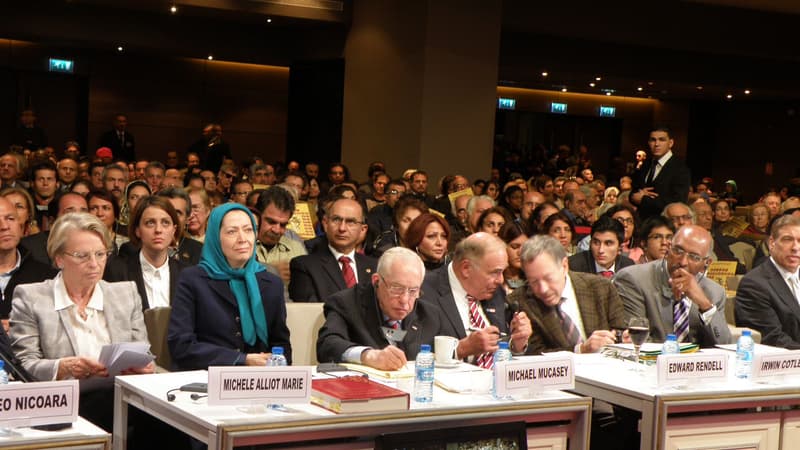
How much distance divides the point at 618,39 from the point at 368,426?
14.0m

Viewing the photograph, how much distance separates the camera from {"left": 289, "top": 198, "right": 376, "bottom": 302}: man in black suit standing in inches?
220

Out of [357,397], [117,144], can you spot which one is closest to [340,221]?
[357,397]

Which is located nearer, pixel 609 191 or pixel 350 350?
pixel 350 350

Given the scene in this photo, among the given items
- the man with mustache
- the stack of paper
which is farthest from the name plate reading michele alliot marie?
the man with mustache

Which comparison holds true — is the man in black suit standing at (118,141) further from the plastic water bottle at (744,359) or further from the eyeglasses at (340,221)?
the plastic water bottle at (744,359)

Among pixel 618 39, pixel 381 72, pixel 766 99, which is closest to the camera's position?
pixel 381 72

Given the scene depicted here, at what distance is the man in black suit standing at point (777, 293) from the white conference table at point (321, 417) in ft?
7.09

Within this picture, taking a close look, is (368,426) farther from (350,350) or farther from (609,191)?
(609,191)

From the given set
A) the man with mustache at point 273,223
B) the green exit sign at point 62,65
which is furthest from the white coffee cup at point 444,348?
the green exit sign at point 62,65

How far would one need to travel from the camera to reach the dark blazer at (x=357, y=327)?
4.03 meters

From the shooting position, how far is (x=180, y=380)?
3.43 m

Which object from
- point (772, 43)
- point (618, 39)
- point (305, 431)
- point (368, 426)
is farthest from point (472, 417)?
point (772, 43)

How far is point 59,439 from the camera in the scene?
→ 273 cm

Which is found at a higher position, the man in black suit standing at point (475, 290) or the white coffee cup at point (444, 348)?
the man in black suit standing at point (475, 290)
